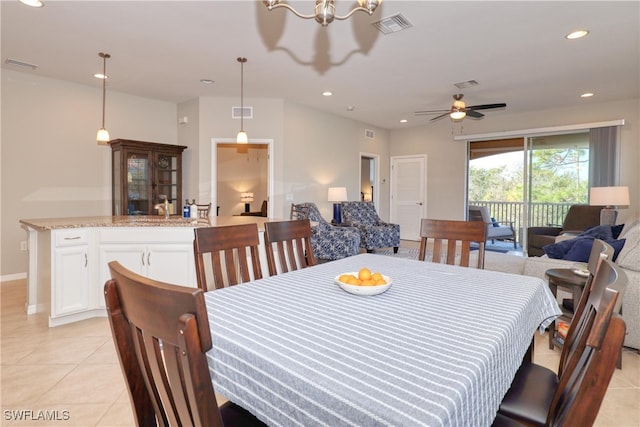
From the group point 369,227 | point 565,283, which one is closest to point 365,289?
point 565,283

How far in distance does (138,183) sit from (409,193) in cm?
556

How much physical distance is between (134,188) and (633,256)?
5.76 metres

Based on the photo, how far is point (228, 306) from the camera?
45.6 inches

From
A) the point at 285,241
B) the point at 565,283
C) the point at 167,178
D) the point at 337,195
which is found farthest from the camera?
the point at 337,195

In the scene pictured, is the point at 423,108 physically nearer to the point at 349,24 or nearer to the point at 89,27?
the point at 349,24

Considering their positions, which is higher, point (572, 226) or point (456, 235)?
point (456, 235)

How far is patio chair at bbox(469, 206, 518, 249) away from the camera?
6.48 meters

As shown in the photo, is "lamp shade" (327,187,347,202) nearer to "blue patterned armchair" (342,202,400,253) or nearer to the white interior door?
"blue patterned armchair" (342,202,400,253)

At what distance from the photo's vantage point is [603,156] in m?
5.62

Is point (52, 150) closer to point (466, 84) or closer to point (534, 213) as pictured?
point (466, 84)

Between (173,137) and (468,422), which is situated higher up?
(173,137)

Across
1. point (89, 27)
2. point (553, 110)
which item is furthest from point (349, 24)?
point (553, 110)

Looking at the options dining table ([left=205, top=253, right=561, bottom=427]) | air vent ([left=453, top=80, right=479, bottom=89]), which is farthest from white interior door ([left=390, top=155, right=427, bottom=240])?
dining table ([left=205, top=253, right=561, bottom=427])

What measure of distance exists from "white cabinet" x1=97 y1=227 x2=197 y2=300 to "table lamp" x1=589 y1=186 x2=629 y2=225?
211 inches
